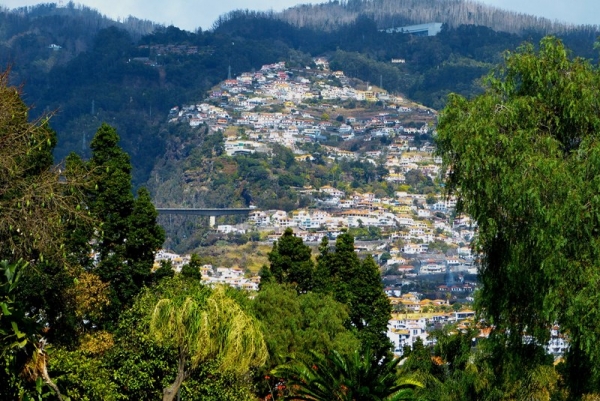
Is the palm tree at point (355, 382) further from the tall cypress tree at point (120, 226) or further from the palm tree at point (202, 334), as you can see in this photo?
the tall cypress tree at point (120, 226)

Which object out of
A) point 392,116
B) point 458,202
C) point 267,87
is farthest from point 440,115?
point 267,87

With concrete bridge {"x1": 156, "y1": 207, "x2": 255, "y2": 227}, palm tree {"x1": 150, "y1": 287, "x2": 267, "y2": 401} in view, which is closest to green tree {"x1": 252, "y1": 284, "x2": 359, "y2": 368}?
palm tree {"x1": 150, "y1": 287, "x2": 267, "y2": 401}

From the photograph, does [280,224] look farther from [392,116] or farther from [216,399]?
[216,399]

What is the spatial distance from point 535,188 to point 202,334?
255 inches

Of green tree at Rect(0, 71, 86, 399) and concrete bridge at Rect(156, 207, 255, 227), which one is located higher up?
green tree at Rect(0, 71, 86, 399)

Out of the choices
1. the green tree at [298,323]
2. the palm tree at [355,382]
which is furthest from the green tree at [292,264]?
the palm tree at [355,382]

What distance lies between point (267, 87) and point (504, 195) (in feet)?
607

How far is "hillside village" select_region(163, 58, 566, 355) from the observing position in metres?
102

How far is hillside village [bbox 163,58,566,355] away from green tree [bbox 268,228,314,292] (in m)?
47.5

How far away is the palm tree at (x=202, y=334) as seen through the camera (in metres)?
17.3

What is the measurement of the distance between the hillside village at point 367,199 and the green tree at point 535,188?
63.4m

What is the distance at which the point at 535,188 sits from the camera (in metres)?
12.5

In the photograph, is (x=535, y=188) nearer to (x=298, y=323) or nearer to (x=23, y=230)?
(x=23, y=230)

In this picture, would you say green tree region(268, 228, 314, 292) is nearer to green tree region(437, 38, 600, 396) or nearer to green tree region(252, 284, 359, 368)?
green tree region(252, 284, 359, 368)
